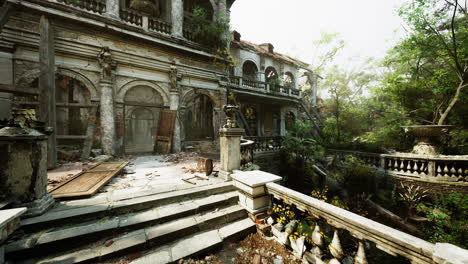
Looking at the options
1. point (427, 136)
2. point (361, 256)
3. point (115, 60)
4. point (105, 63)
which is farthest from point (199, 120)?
point (427, 136)

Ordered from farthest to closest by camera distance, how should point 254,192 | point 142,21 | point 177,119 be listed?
1. point 177,119
2. point 142,21
3. point 254,192

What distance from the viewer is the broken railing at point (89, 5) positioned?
6207 mm

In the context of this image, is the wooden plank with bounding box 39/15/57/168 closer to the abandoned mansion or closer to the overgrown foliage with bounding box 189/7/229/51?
the abandoned mansion

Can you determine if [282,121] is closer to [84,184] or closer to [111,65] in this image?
[111,65]

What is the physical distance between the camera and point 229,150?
4.05m

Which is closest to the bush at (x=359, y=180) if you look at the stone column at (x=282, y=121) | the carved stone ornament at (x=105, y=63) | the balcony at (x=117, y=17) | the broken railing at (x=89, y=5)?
the stone column at (x=282, y=121)

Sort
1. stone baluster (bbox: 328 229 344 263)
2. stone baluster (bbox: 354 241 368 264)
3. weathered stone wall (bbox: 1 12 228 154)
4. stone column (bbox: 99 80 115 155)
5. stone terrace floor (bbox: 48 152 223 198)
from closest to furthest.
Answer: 1. stone baluster (bbox: 354 241 368 264)
2. stone baluster (bbox: 328 229 344 263)
3. stone terrace floor (bbox: 48 152 223 198)
4. weathered stone wall (bbox: 1 12 228 154)
5. stone column (bbox: 99 80 115 155)

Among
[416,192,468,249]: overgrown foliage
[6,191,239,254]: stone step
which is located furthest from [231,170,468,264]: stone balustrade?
[416,192,468,249]: overgrown foliage

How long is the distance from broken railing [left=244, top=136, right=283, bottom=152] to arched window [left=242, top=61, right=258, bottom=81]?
294 inches

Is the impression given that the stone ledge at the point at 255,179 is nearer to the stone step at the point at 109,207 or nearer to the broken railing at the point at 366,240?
the broken railing at the point at 366,240

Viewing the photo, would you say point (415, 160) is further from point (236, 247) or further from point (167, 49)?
point (167, 49)

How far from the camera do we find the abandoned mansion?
17.7 ft

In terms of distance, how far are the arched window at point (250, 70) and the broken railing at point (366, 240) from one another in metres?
13.9

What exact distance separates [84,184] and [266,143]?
298 inches
